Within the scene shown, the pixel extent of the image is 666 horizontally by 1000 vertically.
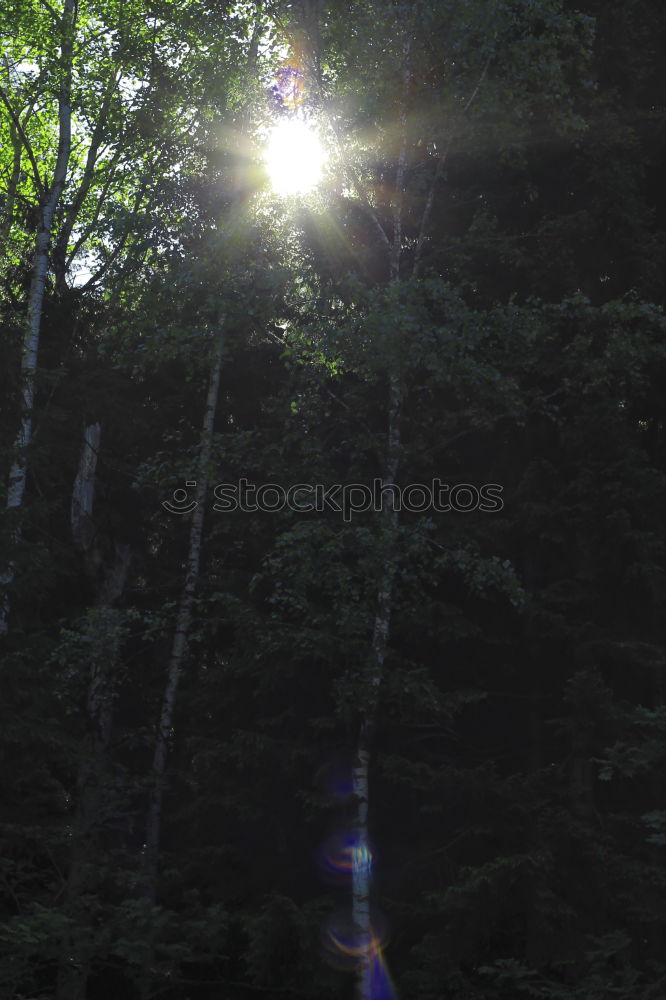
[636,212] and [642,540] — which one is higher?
[636,212]

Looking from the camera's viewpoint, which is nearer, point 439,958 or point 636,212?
point 439,958

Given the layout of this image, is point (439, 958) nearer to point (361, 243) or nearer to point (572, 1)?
point (361, 243)

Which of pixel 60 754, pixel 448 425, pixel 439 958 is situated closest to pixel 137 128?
pixel 448 425

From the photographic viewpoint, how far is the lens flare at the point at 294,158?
14633 millimetres

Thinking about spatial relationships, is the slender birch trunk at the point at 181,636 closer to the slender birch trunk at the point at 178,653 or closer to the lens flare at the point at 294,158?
the slender birch trunk at the point at 178,653

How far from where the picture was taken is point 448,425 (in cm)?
1346

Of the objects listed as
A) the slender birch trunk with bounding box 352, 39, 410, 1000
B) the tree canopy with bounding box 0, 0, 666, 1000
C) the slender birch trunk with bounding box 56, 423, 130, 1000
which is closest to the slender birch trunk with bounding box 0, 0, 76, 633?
the tree canopy with bounding box 0, 0, 666, 1000

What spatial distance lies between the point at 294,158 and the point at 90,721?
863 cm

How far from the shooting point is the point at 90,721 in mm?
15031

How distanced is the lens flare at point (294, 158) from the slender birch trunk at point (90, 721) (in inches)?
191

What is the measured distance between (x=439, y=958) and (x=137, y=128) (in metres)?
14.3

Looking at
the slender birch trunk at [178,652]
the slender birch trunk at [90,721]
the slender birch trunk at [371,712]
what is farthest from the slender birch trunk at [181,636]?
the slender birch trunk at [371,712]

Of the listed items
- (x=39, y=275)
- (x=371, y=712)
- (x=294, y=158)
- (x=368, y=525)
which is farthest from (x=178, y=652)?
(x=294, y=158)

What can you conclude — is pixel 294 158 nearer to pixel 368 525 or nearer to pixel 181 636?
pixel 368 525
